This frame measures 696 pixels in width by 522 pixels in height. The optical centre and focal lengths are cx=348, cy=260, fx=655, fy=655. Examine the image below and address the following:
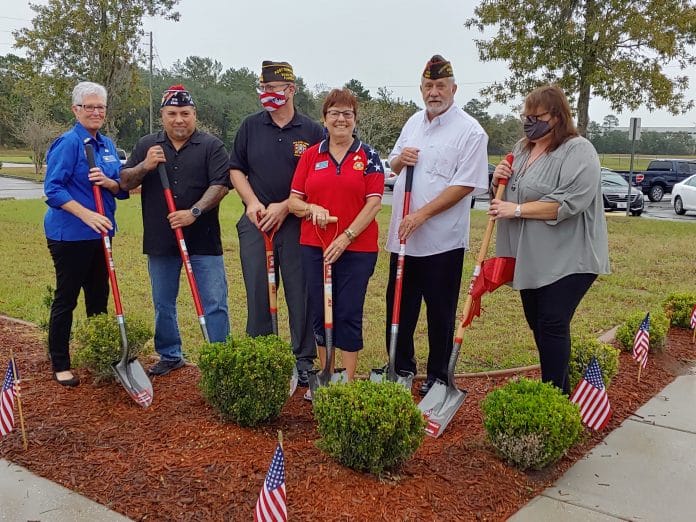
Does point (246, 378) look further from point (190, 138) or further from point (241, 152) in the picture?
point (190, 138)

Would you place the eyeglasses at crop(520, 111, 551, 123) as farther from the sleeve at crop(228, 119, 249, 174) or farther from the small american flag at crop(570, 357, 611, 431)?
the sleeve at crop(228, 119, 249, 174)

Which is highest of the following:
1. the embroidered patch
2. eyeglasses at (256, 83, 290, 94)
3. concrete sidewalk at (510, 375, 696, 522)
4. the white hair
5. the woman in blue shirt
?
eyeglasses at (256, 83, 290, 94)

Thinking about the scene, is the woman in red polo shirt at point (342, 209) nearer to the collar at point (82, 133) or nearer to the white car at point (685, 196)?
the collar at point (82, 133)

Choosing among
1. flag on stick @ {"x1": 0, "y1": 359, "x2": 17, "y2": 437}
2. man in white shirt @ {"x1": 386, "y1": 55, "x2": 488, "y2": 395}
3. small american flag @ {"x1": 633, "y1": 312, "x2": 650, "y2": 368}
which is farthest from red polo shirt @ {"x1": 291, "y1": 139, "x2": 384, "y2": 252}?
small american flag @ {"x1": 633, "y1": 312, "x2": 650, "y2": 368}

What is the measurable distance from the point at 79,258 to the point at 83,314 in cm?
271

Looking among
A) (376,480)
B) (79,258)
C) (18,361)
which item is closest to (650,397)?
(376,480)

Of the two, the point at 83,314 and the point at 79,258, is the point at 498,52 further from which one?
the point at 79,258

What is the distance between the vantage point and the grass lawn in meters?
5.85

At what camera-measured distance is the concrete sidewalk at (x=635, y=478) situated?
10.3 feet

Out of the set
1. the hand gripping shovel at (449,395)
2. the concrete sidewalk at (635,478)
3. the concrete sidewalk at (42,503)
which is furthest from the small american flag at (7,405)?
the concrete sidewalk at (635,478)

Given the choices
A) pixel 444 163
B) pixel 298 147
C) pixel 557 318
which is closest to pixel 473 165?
pixel 444 163

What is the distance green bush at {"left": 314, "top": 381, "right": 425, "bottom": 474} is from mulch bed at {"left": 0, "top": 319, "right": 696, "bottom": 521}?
0.10 metres

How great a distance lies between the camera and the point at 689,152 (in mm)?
62125

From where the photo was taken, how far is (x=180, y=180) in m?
4.49
